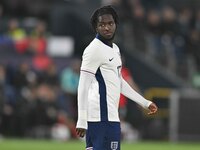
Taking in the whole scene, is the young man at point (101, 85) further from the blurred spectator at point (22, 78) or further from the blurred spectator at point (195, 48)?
the blurred spectator at point (195, 48)

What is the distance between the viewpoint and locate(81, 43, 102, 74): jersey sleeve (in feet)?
29.2

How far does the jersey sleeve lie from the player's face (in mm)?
186

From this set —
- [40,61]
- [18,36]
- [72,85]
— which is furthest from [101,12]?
[18,36]

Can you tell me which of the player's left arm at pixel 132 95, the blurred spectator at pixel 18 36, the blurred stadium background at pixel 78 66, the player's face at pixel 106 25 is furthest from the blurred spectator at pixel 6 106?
the player's face at pixel 106 25

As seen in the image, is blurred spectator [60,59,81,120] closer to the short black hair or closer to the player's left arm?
the player's left arm

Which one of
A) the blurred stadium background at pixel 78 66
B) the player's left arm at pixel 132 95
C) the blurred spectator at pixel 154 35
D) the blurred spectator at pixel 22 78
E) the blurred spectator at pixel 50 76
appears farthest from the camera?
the blurred spectator at pixel 154 35

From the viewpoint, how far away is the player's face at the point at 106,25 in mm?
8969

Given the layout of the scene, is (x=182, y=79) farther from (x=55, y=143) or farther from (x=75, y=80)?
(x=55, y=143)

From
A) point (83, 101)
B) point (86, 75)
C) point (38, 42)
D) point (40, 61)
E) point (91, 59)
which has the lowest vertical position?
point (83, 101)

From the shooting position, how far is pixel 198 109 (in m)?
23.2

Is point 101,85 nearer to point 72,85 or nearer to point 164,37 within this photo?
point 72,85

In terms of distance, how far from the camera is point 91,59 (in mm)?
8906

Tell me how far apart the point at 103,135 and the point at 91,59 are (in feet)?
2.69

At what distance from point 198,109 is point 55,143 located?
4893 millimetres
